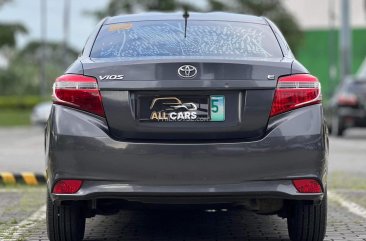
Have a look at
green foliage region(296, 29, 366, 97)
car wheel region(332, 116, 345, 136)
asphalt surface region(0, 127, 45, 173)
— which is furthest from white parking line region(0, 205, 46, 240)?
green foliage region(296, 29, 366, 97)

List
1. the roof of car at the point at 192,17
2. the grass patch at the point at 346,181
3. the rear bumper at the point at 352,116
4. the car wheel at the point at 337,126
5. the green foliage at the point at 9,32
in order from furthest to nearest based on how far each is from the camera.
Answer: the green foliage at the point at 9,32 < the car wheel at the point at 337,126 < the rear bumper at the point at 352,116 < the grass patch at the point at 346,181 < the roof of car at the point at 192,17

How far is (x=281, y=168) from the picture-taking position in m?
5.27

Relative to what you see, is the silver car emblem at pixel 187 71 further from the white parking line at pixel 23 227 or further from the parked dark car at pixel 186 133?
the white parking line at pixel 23 227

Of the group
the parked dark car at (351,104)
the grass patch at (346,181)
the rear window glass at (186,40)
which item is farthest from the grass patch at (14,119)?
the rear window glass at (186,40)

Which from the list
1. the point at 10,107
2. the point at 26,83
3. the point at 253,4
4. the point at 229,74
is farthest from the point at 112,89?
the point at 26,83

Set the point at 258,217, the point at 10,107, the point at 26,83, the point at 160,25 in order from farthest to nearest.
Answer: the point at 26,83, the point at 10,107, the point at 258,217, the point at 160,25

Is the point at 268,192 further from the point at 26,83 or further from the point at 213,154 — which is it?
the point at 26,83

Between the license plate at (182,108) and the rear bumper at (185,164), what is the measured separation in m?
0.17

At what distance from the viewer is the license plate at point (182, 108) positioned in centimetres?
530

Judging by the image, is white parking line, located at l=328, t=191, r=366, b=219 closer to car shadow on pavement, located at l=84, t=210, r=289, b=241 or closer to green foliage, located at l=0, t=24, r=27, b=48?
car shadow on pavement, located at l=84, t=210, r=289, b=241

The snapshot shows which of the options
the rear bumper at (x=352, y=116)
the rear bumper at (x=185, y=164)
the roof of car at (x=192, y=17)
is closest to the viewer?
the rear bumper at (x=185, y=164)

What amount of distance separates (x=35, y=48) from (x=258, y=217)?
80621mm

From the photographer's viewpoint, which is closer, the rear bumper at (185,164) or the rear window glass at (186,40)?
the rear bumper at (185,164)

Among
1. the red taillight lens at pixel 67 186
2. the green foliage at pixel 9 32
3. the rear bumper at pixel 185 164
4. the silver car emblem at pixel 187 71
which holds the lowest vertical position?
the green foliage at pixel 9 32
